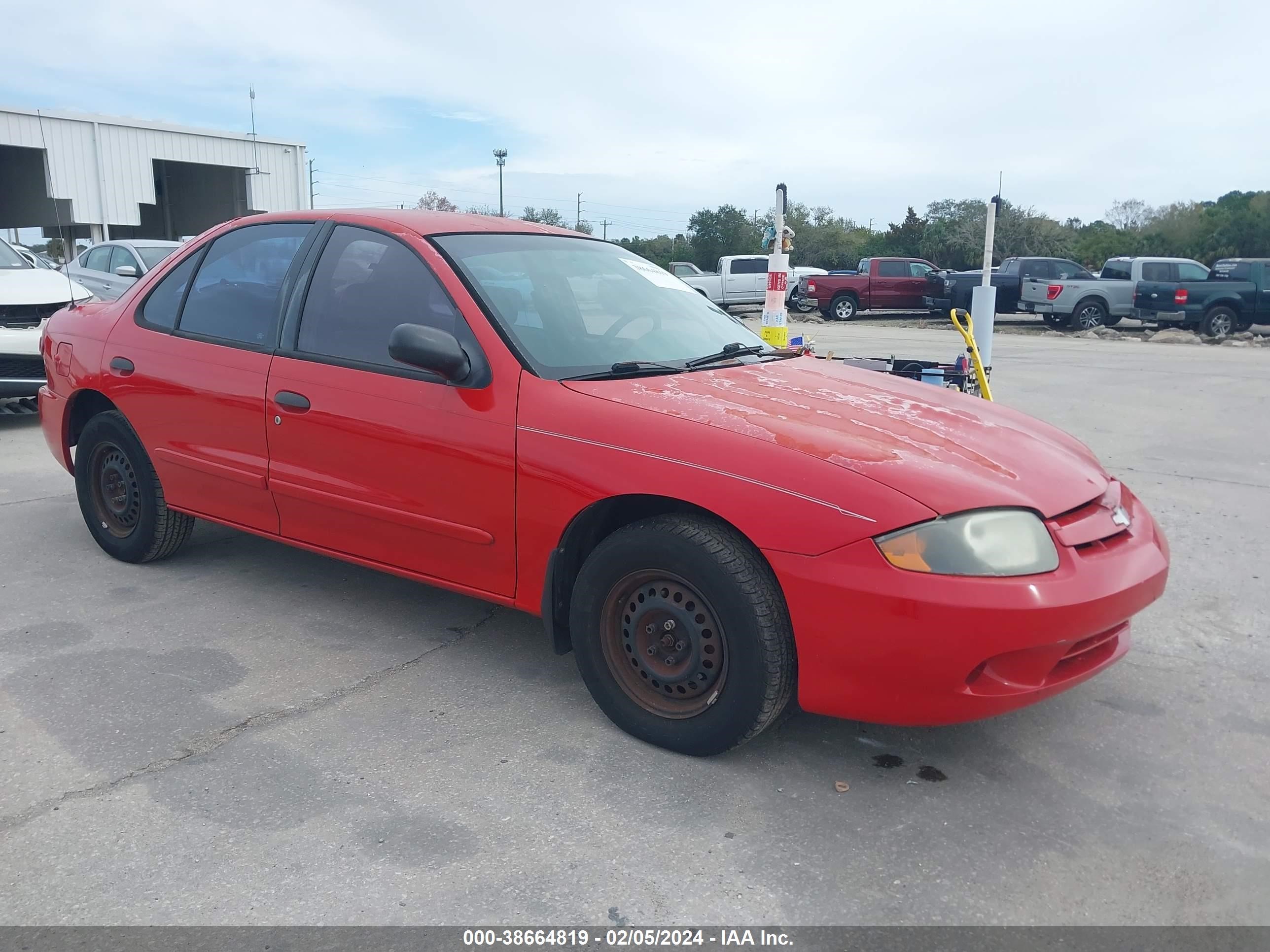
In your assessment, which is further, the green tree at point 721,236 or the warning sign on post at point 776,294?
the green tree at point 721,236

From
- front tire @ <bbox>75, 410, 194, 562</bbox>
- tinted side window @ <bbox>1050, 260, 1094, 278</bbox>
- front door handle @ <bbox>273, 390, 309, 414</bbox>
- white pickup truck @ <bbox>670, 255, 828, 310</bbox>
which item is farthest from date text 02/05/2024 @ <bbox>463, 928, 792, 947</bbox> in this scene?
white pickup truck @ <bbox>670, 255, 828, 310</bbox>

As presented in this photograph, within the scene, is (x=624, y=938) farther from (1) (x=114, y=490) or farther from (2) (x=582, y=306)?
(1) (x=114, y=490)

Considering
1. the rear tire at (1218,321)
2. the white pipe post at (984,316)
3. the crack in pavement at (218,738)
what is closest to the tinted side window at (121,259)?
the white pipe post at (984,316)

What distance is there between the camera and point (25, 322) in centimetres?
782

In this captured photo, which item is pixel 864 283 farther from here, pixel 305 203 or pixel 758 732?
pixel 758 732

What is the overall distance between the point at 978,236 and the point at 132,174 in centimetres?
3528

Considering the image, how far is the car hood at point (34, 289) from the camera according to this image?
25.7 feet

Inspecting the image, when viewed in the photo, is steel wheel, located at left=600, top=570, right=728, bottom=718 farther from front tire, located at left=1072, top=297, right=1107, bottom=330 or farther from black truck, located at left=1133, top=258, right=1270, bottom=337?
front tire, located at left=1072, top=297, right=1107, bottom=330

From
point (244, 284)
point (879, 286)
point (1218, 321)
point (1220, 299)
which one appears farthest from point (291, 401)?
point (879, 286)

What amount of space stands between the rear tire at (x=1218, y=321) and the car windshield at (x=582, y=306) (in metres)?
19.2

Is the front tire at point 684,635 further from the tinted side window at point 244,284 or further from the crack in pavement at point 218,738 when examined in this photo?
the tinted side window at point 244,284

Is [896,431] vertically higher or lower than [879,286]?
lower

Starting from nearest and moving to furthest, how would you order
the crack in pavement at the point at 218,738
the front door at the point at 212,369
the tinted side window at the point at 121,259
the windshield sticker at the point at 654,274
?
the crack in pavement at the point at 218,738 → the front door at the point at 212,369 → the windshield sticker at the point at 654,274 → the tinted side window at the point at 121,259

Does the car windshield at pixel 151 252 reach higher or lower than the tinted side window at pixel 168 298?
higher
